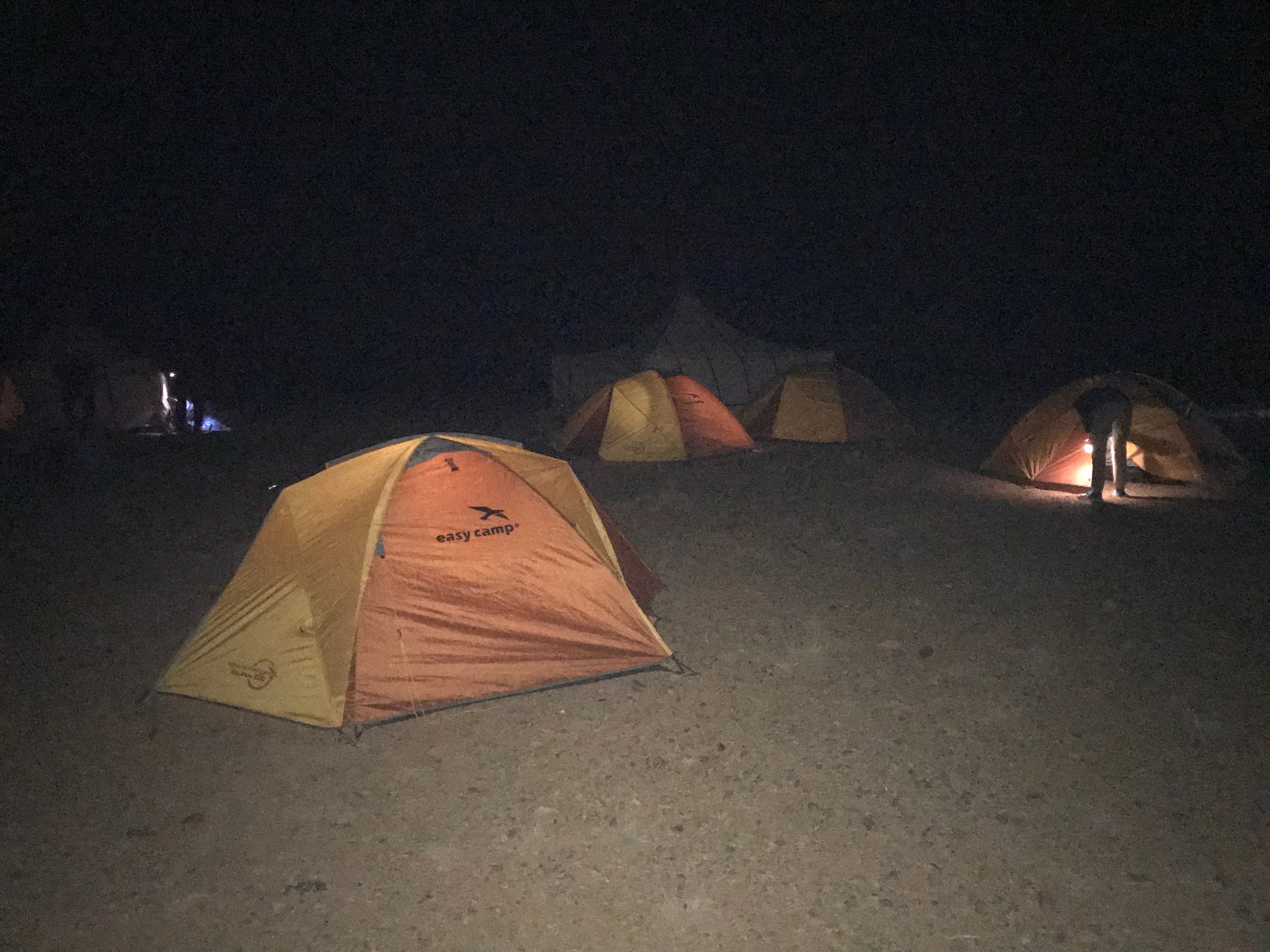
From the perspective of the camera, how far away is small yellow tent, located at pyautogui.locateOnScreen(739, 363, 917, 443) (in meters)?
18.7

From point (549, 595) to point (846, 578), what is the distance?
3.70 metres

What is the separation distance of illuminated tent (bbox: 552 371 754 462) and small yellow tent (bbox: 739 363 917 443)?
139 centimetres

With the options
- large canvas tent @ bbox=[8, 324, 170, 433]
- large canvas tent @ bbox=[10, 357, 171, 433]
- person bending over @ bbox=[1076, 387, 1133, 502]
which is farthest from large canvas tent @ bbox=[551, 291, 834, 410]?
person bending over @ bbox=[1076, 387, 1133, 502]

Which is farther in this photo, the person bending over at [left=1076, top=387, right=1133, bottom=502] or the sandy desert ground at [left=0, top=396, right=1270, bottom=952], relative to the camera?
the person bending over at [left=1076, top=387, right=1133, bottom=502]

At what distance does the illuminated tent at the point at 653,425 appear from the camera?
670 inches

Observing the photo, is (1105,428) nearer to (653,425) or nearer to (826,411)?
(826,411)

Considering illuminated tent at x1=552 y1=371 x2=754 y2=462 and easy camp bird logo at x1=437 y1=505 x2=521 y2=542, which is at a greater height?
illuminated tent at x1=552 y1=371 x2=754 y2=462

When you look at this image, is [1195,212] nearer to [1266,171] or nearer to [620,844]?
[1266,171]

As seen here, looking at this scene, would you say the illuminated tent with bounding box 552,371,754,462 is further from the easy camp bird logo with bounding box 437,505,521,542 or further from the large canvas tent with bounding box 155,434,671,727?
the easy camp bird logo with bounding box 437,505,521,542

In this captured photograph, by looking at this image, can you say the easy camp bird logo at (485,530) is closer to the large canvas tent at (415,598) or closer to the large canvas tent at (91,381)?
the large canvas tent at (415,598)

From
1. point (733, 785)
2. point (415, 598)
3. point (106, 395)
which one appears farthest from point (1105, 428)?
point (106, 395)

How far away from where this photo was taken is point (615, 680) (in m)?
6.52

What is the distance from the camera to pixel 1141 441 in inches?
531

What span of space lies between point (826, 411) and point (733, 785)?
1457cm
